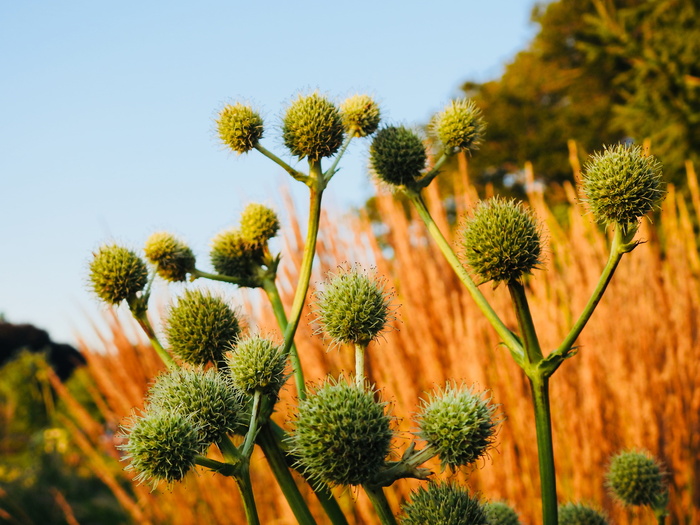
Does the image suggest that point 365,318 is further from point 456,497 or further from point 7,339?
point 7,339

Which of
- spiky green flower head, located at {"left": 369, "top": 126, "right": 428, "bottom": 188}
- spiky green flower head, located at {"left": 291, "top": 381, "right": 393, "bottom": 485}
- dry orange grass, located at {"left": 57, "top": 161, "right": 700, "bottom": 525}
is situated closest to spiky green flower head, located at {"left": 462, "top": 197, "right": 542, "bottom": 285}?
spiky green flower head, located at {"left": 369, "top": 126, "right": 428, "bottom": 188}

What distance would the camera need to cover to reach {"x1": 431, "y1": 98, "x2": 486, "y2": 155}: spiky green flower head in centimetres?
141

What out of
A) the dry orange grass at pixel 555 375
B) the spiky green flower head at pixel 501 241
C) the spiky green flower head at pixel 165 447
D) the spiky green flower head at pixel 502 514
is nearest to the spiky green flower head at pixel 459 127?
the spiky green flower head at pixel 501 241

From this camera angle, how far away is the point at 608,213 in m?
1.09

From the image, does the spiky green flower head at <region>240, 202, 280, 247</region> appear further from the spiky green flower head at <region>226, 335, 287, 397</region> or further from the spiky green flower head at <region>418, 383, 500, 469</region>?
the spiky green flower head at <region>418, 383, 500, 469</region>

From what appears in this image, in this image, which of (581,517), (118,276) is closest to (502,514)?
(581,517)

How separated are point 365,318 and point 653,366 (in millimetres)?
2950

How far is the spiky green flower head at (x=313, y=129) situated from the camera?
1157 millimetres

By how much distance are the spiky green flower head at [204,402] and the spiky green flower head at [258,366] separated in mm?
22

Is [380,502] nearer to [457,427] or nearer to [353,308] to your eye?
[457,427]

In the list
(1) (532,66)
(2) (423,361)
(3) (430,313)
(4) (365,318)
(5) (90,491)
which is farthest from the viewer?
(1) (532,66)

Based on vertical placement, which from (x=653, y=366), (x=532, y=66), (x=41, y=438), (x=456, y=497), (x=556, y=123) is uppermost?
(x=532, y=66)

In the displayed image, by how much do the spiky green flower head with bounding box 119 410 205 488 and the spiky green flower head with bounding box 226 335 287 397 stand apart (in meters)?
0.10

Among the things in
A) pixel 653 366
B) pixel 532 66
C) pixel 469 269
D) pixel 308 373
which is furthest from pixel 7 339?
pixel 532 66
